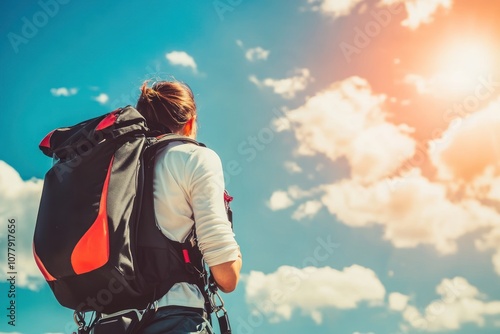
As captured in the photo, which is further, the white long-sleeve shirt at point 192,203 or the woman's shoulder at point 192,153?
the woman's shoulder at point 192,153

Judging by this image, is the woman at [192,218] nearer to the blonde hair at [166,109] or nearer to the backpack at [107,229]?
the backpack at [107,229]

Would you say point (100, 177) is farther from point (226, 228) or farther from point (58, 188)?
point (226, 228)

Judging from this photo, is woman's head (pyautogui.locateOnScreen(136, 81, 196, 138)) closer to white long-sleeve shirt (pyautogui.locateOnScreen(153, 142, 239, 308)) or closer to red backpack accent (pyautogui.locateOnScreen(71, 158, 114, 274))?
white long-sleeve shirt (pyautogui.locateOnScreen(153, 142, 239, 308))

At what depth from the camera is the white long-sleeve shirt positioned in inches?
136

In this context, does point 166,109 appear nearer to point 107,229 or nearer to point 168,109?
point 168,109

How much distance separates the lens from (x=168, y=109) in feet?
13.1

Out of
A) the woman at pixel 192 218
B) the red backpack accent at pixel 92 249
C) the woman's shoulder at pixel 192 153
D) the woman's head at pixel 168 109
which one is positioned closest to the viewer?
the red backpack accent at pixel 92 249

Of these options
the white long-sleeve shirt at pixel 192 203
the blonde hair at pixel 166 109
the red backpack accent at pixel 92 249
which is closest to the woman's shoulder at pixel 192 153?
the white long-sleeve shirt at pixel 192 203

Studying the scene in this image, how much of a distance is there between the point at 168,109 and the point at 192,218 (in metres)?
0.85

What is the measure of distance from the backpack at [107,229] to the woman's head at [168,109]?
0.34m

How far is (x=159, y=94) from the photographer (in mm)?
4043

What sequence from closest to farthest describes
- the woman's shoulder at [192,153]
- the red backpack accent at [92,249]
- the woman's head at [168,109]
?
the red backpack accent at [92,249], the woman's shoulder at [192,153], the woman's head at [168,109]

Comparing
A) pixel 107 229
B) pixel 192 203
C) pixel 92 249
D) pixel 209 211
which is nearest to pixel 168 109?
pixel 192 203

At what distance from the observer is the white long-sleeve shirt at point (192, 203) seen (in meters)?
3.44
